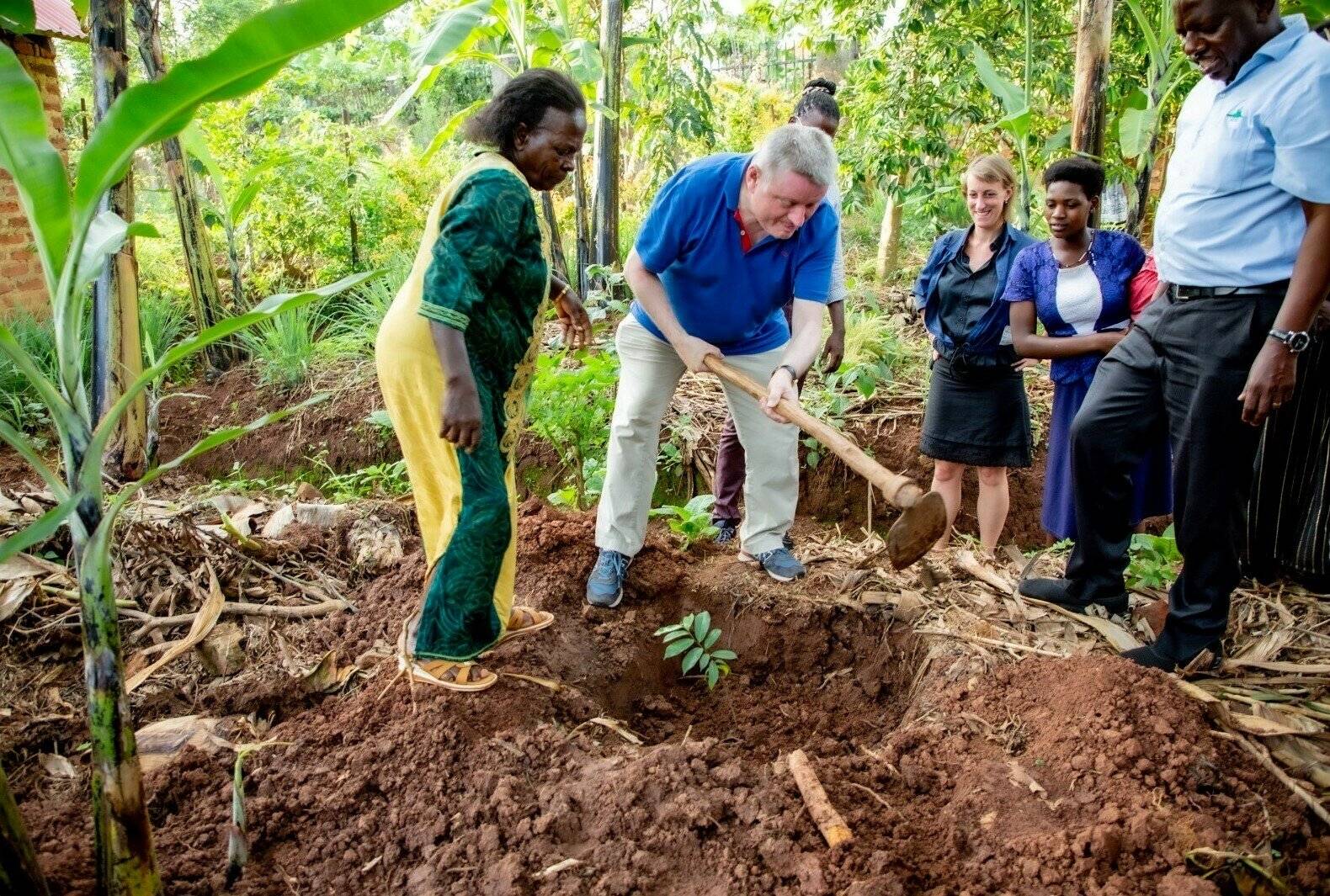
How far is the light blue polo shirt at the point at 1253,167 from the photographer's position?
1986mm

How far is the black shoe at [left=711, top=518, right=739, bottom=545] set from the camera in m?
3.72

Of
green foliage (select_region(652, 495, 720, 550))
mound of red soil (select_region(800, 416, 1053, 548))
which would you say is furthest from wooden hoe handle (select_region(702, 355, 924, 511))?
mound of red soil (select_region(800, 416, 1053, 548))

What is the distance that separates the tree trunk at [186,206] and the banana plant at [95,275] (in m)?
3.61

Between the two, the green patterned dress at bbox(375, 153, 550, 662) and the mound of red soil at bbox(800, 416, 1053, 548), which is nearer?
the green patterned dress at bbox(375, 153, 550, 662)

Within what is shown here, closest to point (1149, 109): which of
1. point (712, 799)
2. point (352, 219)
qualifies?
point (712, 799)

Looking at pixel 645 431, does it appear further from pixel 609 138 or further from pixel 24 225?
pixel 24 225

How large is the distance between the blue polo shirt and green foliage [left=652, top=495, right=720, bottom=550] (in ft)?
2.59

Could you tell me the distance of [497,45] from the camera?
645 cm

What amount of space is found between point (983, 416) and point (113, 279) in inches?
145

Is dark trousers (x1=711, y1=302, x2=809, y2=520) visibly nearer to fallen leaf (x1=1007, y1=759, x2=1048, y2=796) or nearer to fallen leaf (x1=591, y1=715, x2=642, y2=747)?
fallen leaf (x1=591, y1=715, x2=642, y2=747)

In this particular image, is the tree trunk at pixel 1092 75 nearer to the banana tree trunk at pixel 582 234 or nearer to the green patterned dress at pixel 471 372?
the green patterned dress at pixel 471 372

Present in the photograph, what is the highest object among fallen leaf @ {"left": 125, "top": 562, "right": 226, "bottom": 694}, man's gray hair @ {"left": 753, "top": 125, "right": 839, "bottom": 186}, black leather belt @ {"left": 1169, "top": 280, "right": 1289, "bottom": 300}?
man's gray hair @ {"left": 753, "top": 125, "right": 839, "bottom": 186}

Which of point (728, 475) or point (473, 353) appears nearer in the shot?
→ point (473, 353)

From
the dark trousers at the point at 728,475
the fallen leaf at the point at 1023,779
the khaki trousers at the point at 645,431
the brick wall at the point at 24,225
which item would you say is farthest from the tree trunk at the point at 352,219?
the fallen leaf at the point at 1023,779
